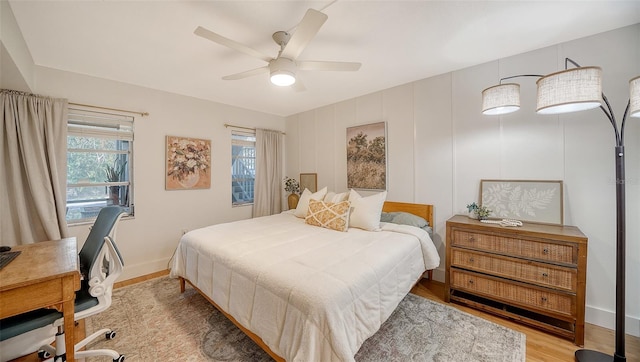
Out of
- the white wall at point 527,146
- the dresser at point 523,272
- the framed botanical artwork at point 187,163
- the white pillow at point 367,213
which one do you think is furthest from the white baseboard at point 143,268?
the dresser at point 523,272

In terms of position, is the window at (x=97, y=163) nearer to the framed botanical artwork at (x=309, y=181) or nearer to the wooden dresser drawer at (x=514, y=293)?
the framed botanical artwork at (x=309, y=181)

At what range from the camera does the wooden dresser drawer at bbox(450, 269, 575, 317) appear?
1914mm

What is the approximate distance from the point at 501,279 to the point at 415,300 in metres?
0.82

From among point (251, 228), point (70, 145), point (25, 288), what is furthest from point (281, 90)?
Answer: point (25, 288)

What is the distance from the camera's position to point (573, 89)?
5.37 ft

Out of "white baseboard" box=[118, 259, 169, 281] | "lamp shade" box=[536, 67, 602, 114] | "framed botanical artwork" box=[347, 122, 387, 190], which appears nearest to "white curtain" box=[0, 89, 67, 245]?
"white baseboard" box=[118, 259, 169, 281]

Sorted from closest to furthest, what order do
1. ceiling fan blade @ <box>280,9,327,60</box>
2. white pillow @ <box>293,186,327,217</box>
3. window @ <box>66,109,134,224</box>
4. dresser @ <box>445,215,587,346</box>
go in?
ceiling fan blade @ <box>280,9,327,60</box>
dresser @ <box>445,215,587,346</box>
window @ <box>66,109,134,224</box>
white pillow @ <box>293,186,327,217</box>

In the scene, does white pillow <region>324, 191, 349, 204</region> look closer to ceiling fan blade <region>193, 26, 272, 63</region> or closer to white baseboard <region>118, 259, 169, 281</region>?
ceiling fan blade <region>193, 26, 272, 63</region>

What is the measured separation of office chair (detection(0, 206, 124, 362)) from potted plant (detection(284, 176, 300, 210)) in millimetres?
2829

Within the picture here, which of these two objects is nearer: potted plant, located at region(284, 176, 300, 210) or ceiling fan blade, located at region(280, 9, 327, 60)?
ceiling fan blade, located at region(280, 9, 327, 60)

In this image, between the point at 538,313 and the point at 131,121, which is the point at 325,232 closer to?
the point at 538,313

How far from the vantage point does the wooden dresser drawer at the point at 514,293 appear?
75.4 inches

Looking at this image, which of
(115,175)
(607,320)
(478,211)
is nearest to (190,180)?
(115,175)

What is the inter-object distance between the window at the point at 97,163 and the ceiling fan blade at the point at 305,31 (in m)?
2.64
